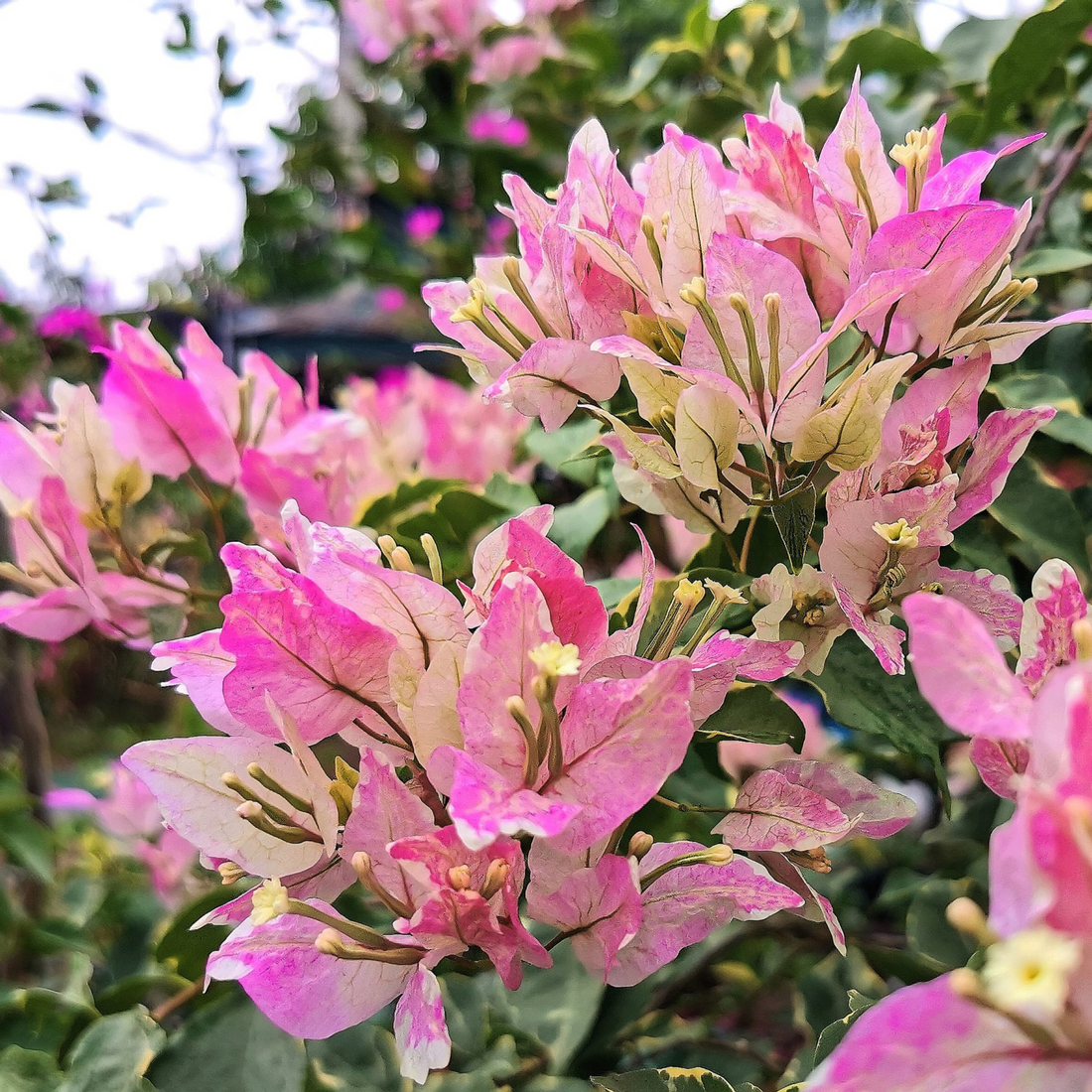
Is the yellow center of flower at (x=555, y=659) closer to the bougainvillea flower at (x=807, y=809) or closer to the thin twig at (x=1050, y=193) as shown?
the bougainvillea flower at (x=807, y=809)

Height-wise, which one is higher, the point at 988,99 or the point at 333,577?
the point at 988,99

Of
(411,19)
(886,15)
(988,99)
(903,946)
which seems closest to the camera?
(988,99)

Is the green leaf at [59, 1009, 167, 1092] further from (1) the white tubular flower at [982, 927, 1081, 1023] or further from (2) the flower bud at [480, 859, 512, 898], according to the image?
(1) the white tubular flower at [982, 927, 1081, 1023]

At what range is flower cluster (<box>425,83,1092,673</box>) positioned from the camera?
25cm

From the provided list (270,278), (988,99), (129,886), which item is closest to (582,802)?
(988,99)

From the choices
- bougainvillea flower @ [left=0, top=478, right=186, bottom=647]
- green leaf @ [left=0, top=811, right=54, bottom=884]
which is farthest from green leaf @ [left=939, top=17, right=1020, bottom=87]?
green leaf @ [left=0, top=811, right=54, bottom=884]

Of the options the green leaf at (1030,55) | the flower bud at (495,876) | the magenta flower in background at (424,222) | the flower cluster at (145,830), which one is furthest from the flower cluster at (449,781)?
the magenta flower in background at (424,222)

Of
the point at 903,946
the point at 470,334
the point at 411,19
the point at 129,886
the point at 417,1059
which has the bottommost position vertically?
the point at 129,886

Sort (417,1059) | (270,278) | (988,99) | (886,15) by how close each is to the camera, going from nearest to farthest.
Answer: (417,1059)
(988,99)
(886,15)
(270,278)

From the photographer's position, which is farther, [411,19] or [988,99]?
[411,19]

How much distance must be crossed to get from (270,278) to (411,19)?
2052mm

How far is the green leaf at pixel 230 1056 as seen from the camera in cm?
33

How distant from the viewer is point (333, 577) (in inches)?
9.4

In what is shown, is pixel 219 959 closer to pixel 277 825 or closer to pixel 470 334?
pixel 277 825
